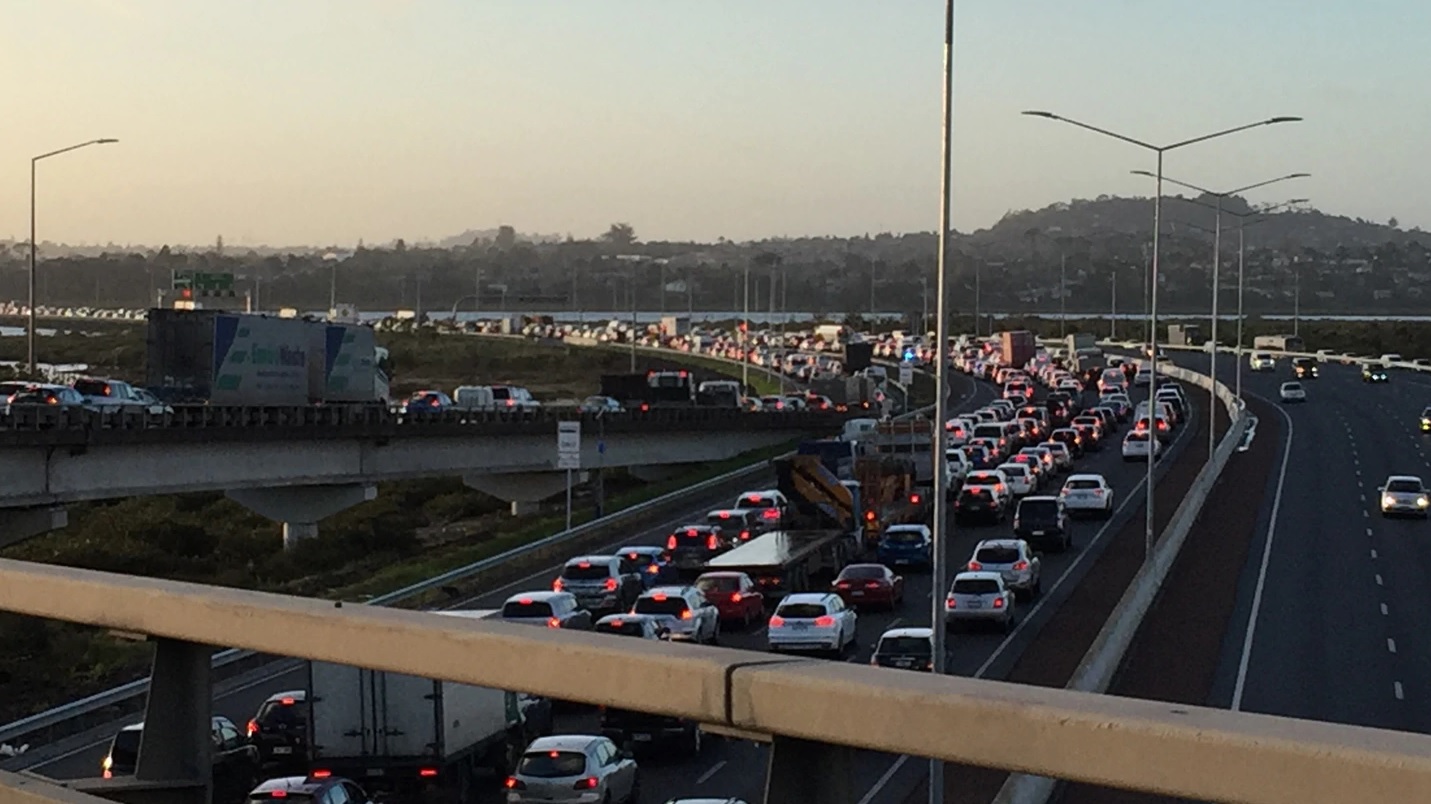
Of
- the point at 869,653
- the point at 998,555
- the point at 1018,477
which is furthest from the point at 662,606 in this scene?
the point at 1018,477

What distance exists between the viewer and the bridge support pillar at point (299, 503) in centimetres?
6197

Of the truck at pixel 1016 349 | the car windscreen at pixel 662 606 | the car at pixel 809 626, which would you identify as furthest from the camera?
the truck at pixel 1016 349

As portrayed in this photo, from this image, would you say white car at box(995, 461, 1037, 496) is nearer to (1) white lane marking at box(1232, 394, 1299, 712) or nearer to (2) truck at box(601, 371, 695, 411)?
(1) white lane marking at box(1232, 394, 1299, 712)

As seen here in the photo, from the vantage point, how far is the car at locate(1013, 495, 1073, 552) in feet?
173

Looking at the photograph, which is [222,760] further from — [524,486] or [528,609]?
[524,486]

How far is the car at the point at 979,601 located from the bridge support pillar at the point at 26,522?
73.2 feet

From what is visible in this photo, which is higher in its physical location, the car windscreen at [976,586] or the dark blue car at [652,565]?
the car windscreen at [976,586]

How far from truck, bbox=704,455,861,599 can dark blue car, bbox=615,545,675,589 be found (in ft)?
3.49

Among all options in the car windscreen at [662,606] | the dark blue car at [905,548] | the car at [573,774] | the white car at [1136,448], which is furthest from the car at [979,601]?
the white car at [1136,448]

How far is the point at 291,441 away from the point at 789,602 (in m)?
27.7

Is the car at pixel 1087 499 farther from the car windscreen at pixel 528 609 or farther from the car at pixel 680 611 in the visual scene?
the car windscreen at pixel 528 609

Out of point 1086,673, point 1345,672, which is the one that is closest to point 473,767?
point 1086,673

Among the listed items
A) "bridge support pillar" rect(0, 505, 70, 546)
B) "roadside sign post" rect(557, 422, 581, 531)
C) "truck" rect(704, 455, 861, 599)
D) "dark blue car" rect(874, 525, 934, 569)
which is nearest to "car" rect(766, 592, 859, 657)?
"truck" rect(704, 455, 861, 599)

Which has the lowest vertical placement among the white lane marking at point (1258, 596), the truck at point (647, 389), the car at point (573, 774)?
the white lane marking at point (1258, 596)
